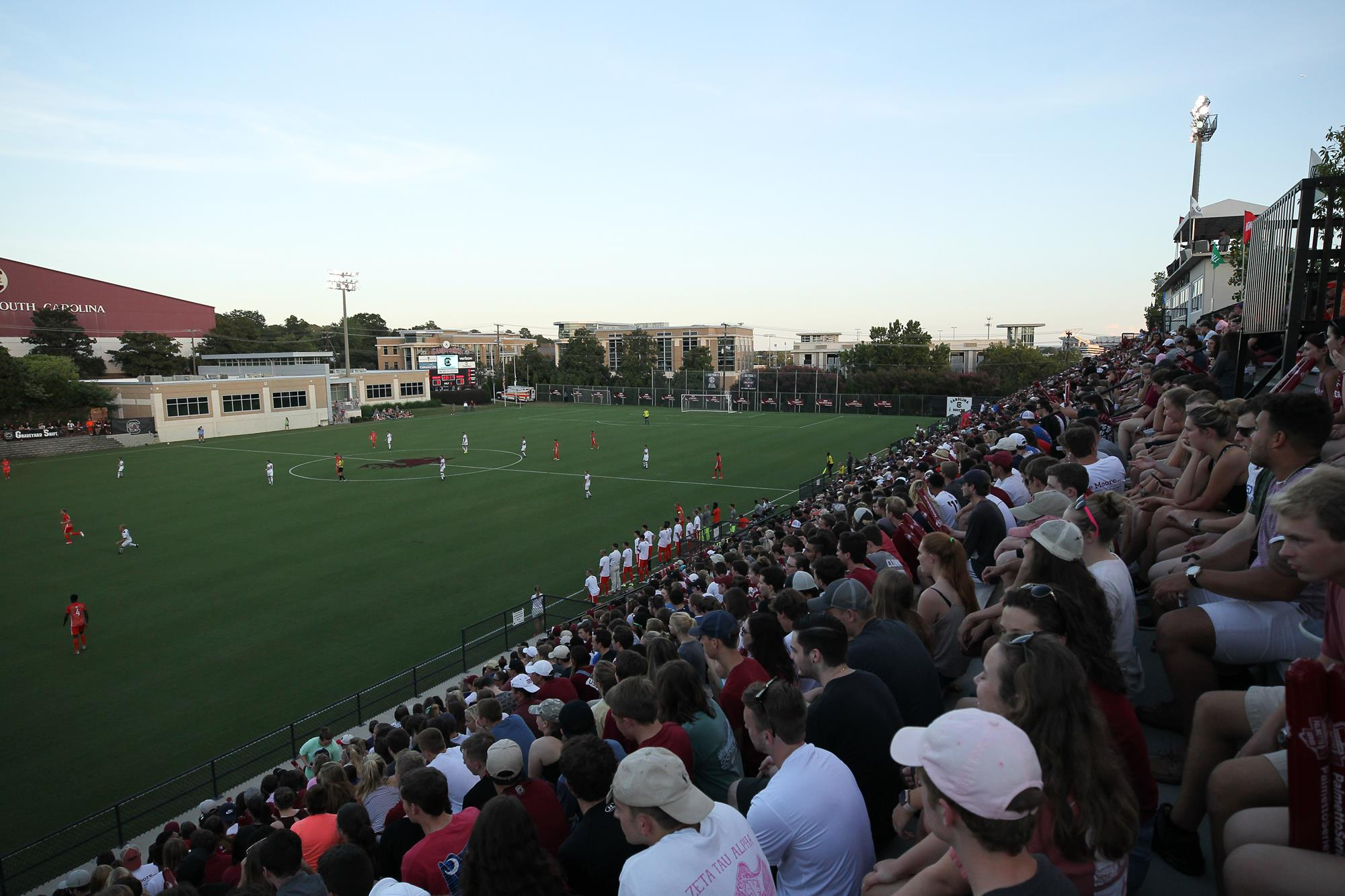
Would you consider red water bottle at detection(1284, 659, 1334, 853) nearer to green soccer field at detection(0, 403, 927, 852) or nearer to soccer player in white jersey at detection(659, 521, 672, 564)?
green soccer field at detection(0, 403, 927, 852)

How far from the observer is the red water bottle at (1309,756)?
2264 millimetres

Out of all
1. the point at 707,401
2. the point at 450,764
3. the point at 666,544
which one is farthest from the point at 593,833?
the point at 707,401

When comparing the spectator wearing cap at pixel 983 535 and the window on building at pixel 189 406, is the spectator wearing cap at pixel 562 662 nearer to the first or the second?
the spectator wearing cap at pixel 983 535

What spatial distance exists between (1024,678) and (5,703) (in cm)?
1876

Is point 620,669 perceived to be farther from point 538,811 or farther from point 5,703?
point 5,703

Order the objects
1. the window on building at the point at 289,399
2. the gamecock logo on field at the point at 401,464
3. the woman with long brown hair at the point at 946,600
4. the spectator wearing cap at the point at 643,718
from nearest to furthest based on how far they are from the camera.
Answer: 1. the spectator wearing cap at the point at 643,718
2. the woman with long brown hair at the point at 946,600
3. the gamecock logo on field at the point at 401,464
4. the window on building at the point at 289,399

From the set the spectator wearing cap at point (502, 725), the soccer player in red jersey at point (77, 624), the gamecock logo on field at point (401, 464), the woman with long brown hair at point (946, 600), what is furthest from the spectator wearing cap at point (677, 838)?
the gamecock logo on field at point (401, 464)

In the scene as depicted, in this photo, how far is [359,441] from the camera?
52375 mm

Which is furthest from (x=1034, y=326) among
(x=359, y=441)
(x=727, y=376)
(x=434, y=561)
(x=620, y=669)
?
(x=620, y=669)

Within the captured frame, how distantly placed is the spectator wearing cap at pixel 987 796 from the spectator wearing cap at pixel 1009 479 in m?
6.53

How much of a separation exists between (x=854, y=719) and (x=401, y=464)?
4176 cm

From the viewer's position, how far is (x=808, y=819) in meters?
3.09

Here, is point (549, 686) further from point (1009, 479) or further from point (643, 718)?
point (1009, 479)

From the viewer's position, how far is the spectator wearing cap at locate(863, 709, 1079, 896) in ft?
6.43
